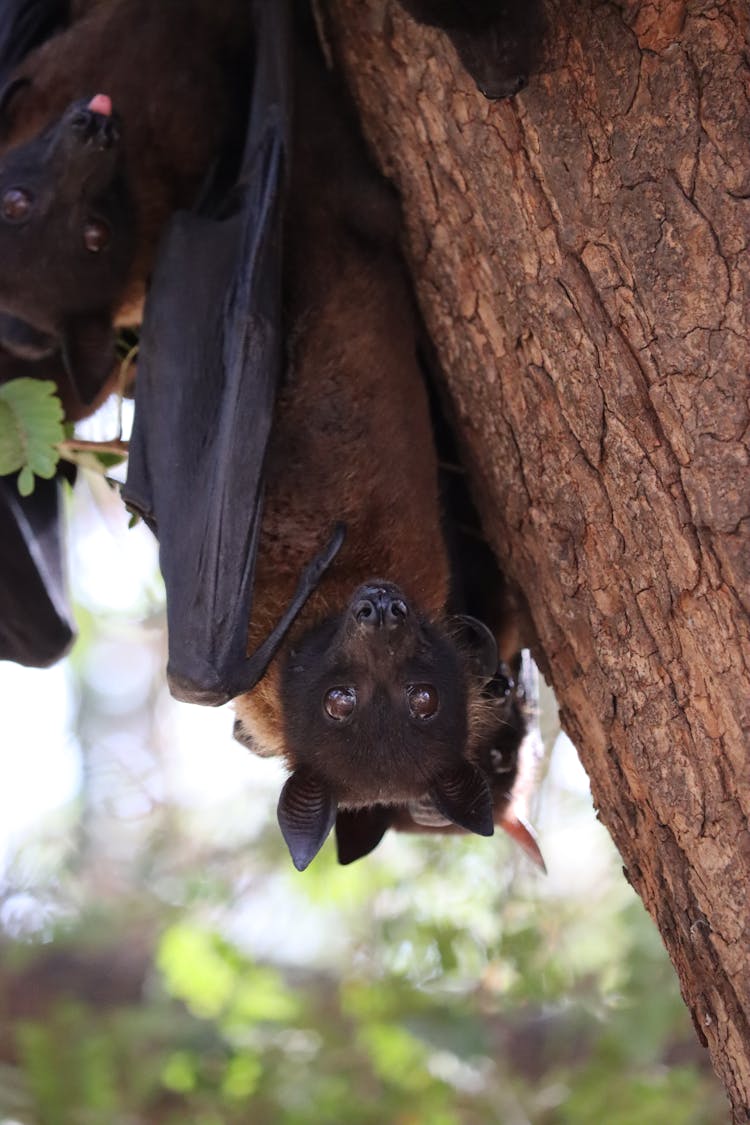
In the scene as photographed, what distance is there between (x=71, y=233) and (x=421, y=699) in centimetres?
196

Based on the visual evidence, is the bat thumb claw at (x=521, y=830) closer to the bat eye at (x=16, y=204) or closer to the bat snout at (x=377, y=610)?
the bat snout at (x=377, y=610)

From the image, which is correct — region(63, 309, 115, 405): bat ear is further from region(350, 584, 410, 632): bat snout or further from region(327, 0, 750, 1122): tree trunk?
region(327, 0, 750, 1122): tree trunk

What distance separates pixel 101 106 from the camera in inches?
163

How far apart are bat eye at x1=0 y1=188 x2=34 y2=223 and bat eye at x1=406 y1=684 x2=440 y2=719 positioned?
6.70 ft

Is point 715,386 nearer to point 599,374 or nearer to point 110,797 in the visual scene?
point 599,374

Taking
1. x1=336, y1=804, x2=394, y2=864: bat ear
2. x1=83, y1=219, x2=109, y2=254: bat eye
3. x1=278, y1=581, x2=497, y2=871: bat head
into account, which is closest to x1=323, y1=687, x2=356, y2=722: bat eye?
x1=278, y1=581, x2=497, y2=871: bat head

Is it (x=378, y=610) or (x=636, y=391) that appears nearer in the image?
(x=636, y=391)

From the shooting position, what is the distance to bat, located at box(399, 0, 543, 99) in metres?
2.97

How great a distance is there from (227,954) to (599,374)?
354cm

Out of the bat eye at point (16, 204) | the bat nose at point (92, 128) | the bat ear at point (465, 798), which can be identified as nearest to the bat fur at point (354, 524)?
the bat ear at point (465, 798)

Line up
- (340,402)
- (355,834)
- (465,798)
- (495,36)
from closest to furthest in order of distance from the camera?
(495,36) < (465,798) < (340,402) < (355,834)

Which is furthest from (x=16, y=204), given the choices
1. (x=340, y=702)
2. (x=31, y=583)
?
(x=340, y=702)

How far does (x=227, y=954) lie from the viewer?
5566 millimetres

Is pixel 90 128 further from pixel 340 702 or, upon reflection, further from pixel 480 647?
pixel 480 647
